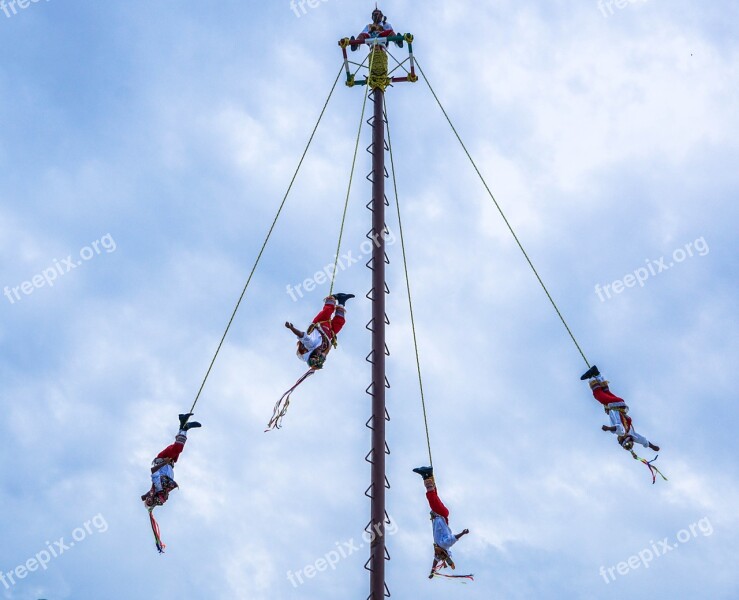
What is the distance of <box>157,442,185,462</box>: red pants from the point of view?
14.6 m

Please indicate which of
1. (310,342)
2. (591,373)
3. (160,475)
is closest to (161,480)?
(160,475)

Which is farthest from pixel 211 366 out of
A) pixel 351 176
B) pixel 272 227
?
pixel 351 176

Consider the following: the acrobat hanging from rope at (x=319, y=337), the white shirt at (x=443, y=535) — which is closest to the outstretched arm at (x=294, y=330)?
the acrobat hanging from rope at (x=319, y=337)

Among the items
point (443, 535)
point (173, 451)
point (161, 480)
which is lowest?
point (443, 535)

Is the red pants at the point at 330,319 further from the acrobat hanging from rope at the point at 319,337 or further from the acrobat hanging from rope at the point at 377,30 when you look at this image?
the acrobat hanging from rope at the point at 377,30

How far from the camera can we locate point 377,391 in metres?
13.5

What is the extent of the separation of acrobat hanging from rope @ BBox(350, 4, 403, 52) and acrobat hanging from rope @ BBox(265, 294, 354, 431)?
6.42m

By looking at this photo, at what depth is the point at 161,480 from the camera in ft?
46.9

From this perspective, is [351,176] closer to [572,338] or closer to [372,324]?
[372,324]

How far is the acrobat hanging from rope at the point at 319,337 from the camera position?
14234 millimetres

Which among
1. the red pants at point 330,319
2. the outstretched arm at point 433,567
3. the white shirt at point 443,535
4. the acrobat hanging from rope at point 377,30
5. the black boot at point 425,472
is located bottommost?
the outstretched arm at point 433,567

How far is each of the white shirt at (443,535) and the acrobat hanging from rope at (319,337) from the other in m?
3.63

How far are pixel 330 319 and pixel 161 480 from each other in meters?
4.52

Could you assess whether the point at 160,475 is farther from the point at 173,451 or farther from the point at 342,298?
the point at 342,298
